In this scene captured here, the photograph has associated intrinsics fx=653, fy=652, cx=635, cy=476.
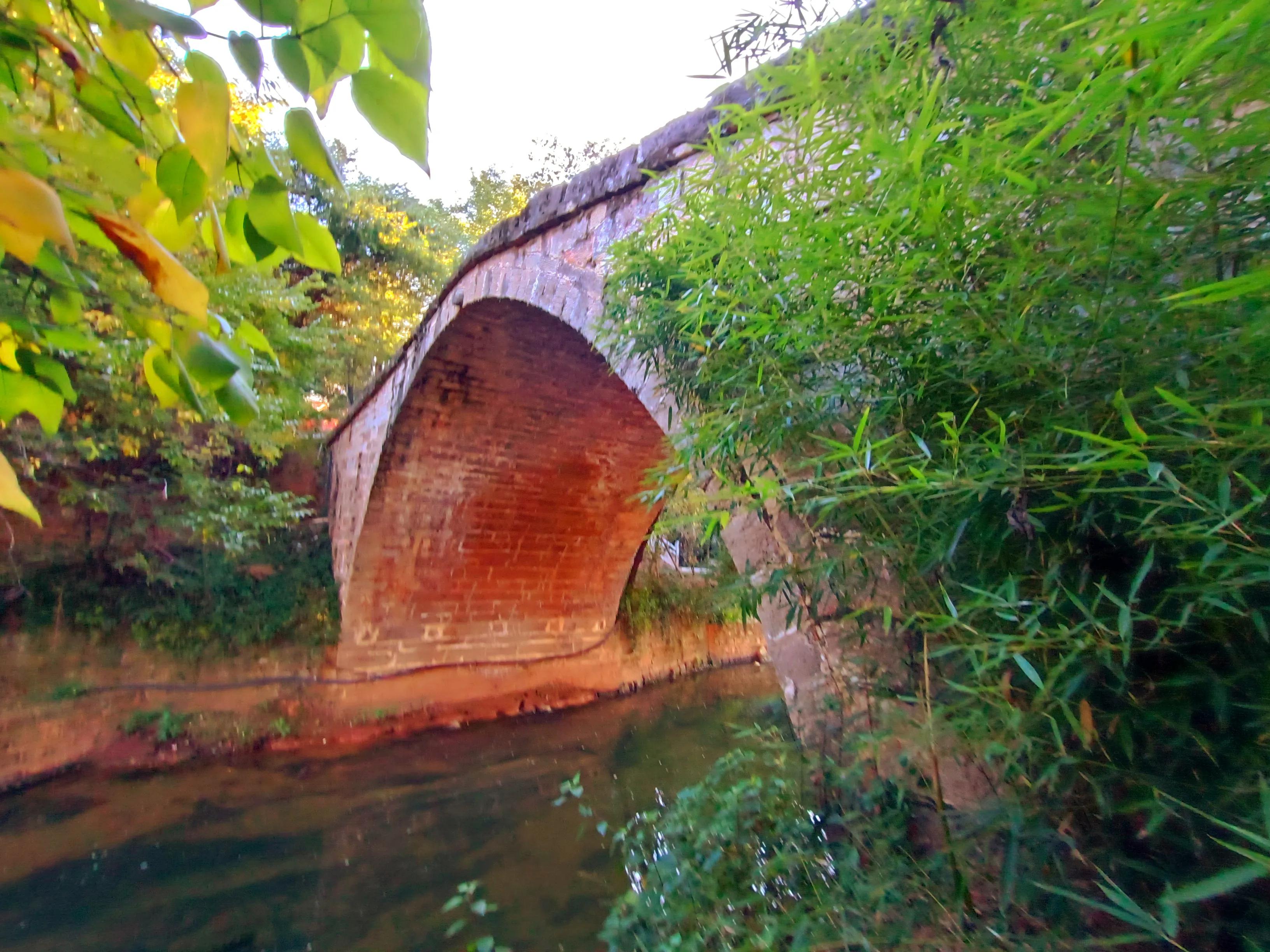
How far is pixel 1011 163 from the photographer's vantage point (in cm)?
90

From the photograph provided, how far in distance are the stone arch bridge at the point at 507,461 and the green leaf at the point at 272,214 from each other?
2000 millimetres

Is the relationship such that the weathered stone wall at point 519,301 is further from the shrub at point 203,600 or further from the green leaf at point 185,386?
the green leaf at point 185,386

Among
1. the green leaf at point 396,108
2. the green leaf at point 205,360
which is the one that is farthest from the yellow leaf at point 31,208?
the green leaf at point 396,108

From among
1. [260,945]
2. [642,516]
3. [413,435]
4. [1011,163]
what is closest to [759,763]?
[260,945]

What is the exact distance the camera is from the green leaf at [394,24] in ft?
1.60

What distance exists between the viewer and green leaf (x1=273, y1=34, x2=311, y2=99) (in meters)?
0.49

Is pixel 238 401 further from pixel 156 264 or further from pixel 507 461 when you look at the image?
pixel 507 461

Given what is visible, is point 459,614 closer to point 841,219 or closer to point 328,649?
point 328,649

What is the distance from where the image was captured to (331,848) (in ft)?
12.1

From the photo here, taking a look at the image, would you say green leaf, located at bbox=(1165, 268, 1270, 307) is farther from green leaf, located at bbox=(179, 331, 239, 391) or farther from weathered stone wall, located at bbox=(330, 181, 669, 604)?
weathered stone wall, located at bbox=(330, 181, 669, 604)

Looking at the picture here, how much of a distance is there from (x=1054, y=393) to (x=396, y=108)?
34.1 inches

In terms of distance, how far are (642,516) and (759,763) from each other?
4114mm

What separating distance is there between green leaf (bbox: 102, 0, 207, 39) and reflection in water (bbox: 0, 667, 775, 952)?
1970mm

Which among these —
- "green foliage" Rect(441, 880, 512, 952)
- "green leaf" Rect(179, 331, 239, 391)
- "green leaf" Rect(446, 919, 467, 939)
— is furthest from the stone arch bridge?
"green leaf" Rect(446, 919, 467, 939)
